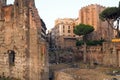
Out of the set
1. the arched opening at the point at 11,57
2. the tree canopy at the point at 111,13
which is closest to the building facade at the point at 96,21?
the tree canopy at the point at 111,13

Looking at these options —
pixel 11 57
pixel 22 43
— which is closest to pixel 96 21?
pixel 11 57

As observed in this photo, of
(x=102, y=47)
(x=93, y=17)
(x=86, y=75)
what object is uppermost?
(x=93, y=17)

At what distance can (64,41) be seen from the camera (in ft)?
181

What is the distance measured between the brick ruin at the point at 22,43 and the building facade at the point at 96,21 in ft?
120

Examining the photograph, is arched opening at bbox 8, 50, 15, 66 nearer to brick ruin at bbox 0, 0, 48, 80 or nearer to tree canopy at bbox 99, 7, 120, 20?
brick ruin at bbox 0, 0, 48, 80

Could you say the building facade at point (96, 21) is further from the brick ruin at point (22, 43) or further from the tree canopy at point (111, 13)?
the brick ruin at point (22, 43)

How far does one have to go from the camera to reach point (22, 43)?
20.7 m

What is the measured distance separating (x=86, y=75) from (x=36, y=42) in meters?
6.31

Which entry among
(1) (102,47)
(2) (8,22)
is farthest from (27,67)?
(1) (102,47)

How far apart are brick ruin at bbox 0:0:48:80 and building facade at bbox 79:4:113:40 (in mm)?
36618

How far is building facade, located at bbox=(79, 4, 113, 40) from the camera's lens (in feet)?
188

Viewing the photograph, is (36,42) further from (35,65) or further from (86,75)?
(86,75)

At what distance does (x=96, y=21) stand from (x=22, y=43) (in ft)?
129

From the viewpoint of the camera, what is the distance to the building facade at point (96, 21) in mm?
57375
